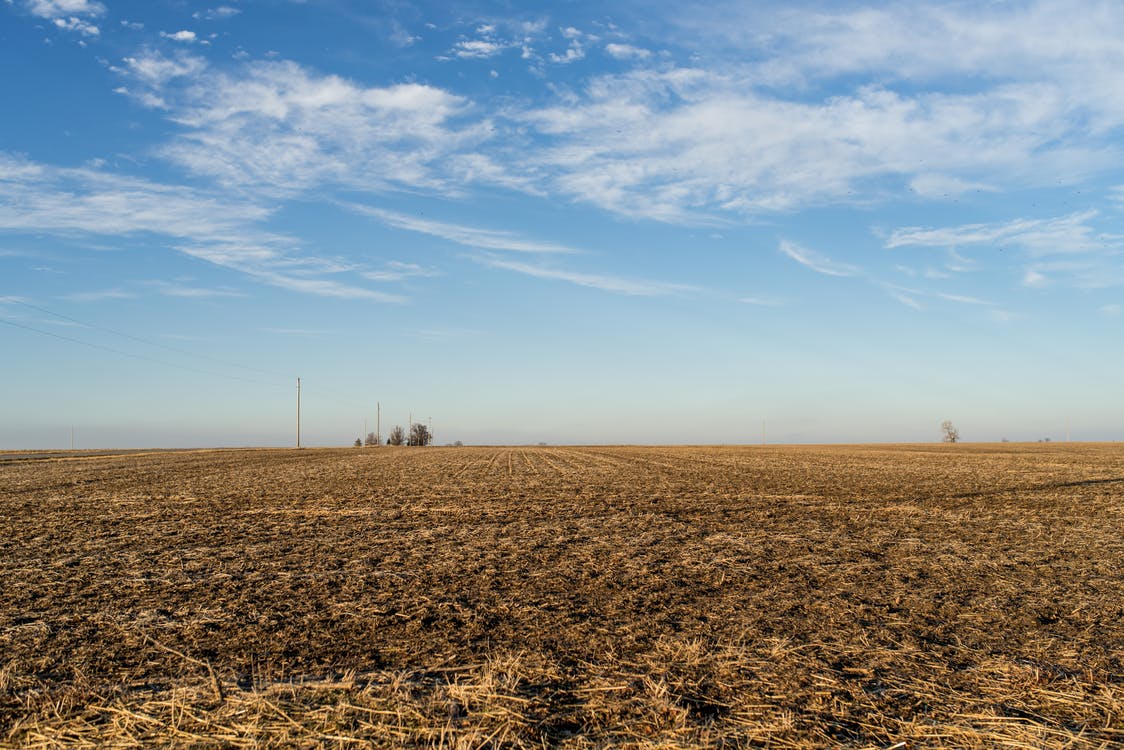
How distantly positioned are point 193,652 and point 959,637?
6.14 metres

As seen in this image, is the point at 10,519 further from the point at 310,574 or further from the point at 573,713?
the point at 573,713

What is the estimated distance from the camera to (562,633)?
6.15m

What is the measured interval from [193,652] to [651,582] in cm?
464

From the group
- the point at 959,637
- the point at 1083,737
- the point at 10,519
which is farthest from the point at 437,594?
the point at 10,519

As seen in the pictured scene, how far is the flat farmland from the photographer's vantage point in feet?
14.0

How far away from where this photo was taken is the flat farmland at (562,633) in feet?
14.0

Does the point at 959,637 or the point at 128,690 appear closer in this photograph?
the point at 128,690

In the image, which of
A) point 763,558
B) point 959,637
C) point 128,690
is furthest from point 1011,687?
point 128,690

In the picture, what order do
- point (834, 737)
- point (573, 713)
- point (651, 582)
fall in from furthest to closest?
point (651, 582) < point (573, 713) < point (834, 737)

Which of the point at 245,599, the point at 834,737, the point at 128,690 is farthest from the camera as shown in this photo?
the point at 245,599

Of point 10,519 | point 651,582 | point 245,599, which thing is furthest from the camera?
point 10,519

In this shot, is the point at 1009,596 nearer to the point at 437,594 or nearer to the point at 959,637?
the point at 959,637

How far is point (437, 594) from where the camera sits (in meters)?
7.63

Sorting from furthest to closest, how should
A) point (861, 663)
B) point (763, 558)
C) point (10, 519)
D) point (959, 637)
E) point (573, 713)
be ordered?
point (10, 519) < point (763, 558) < point (959, 637) < point (861, 663) < point (573, 713)
